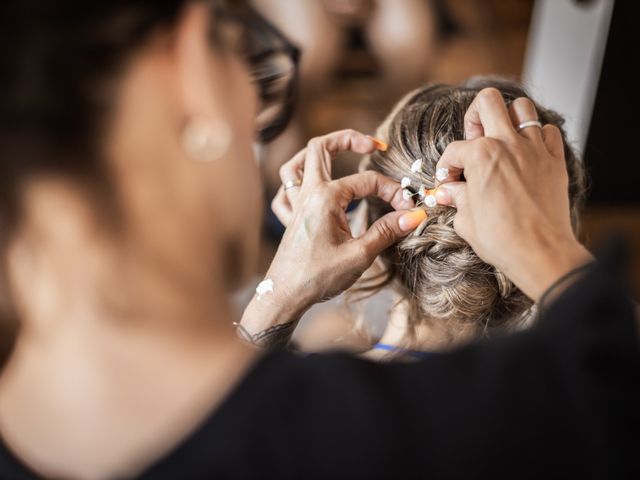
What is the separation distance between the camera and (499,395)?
48cm

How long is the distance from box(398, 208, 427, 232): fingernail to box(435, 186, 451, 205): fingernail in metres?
0.07

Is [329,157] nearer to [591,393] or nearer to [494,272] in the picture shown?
[494,272]

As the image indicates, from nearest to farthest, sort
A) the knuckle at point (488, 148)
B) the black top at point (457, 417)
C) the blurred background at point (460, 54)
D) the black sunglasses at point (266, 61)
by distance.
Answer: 1. the black top at point (457, 417)
2. the black sunglasses at point (266, 61)
3. the knuckle at point (488, 148)
4. the blurred background at point (460, 54)

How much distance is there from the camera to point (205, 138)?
1.74 ft

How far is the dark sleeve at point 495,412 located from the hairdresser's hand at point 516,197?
6.7 inches

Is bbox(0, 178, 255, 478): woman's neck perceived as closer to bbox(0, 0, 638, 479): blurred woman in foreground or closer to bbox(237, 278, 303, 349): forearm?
bbox(0, 0, 638, 479): blurred woman in foreground

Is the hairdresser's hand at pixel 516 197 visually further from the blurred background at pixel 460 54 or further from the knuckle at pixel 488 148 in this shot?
the blurred background at pixel 460 54

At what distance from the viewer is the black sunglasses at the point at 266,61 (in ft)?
1.95

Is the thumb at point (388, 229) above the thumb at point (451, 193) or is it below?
below

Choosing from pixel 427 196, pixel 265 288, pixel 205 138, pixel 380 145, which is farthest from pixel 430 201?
pixel 205 138

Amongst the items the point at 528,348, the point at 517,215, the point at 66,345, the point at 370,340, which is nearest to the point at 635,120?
the point at 370,340

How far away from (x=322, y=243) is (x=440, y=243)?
19cm

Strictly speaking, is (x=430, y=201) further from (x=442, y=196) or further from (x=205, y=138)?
(x=205, y=138)

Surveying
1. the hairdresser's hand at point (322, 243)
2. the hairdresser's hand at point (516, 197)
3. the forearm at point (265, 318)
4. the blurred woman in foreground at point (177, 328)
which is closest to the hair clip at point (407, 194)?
the hairdresser's hand at point (322, 243)
